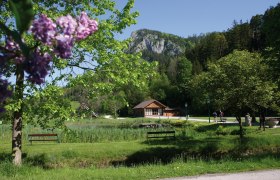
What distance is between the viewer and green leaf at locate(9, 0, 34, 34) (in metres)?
1.53

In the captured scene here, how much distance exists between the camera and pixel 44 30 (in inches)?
76.9

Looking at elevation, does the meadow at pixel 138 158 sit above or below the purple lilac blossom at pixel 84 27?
below

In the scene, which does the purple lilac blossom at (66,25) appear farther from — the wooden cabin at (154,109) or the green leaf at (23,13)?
the wooden cabin at (154,109)

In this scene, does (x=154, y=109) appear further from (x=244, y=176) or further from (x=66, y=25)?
(x=66, y=25)

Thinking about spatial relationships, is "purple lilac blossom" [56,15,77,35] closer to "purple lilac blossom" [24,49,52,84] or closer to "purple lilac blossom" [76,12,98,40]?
"purple lilac blossom" [76,12,98,40]

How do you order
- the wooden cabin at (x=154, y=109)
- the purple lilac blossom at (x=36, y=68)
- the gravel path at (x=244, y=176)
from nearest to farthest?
the purple lilac blossom at (x=36, y=68) → the gravel path at (x=244, y=176) → the wooden cabin at (x=154, y=109)

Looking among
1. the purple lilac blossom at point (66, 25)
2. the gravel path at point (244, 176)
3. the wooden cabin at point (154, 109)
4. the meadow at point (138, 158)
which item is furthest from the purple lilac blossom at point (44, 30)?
the wooden cabin at point (154, 109)

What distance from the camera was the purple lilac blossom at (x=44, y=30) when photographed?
1933 millimetres

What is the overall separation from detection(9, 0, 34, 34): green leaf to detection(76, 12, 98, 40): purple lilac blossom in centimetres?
53

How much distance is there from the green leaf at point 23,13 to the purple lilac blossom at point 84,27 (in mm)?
531

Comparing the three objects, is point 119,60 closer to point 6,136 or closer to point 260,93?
point 260,93

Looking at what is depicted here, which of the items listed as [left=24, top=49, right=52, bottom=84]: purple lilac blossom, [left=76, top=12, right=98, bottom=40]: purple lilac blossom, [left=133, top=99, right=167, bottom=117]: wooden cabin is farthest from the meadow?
[left=133, top=99, right=167, bottom=117]: wooden cabin

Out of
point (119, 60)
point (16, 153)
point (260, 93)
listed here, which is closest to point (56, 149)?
point (16, 153)

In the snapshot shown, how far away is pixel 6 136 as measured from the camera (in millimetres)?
32312
